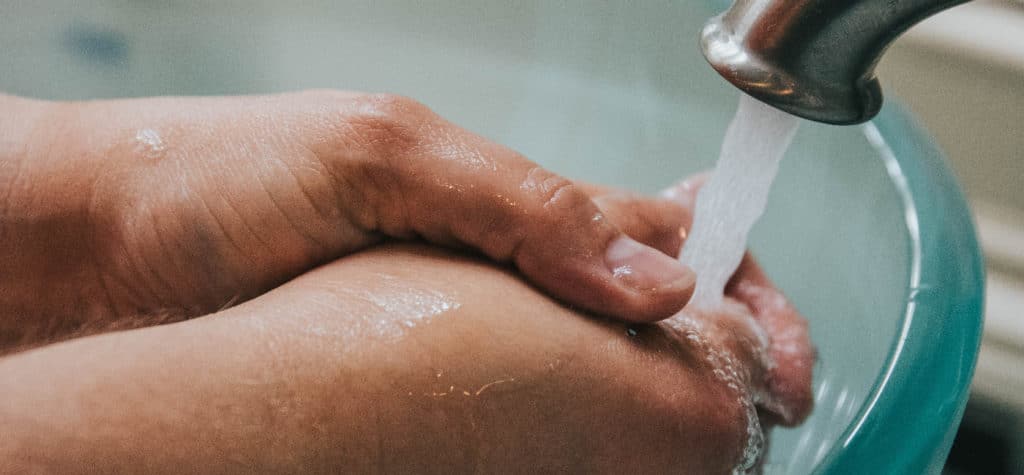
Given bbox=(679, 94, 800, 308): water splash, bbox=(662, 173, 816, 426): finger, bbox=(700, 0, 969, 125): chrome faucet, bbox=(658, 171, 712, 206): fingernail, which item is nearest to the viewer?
bbox=(700, 0, 969, 125): chrome faucet

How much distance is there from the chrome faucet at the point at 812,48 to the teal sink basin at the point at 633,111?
5.6 inches

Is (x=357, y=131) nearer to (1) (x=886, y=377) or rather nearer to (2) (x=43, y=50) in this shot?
(1) (x=886, y=377)

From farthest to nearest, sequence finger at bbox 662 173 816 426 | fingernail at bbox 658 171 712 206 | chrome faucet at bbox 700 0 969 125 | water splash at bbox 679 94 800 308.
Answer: fingernail at bbox 658 171 712 206
finger at bbox 662 173 816 426
water splash at bbox 679 94 800 308
chrome faucet at bbox 700 0 969 125

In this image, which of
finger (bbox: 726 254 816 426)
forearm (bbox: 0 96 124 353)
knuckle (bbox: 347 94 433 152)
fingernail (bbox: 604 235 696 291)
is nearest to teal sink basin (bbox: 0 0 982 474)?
finger (bbox: 726 254 816 426)

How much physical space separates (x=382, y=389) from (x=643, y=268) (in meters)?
0.16

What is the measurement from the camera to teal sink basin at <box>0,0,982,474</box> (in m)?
0.51

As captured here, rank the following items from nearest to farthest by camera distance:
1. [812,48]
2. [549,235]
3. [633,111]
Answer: [812,48] → [549,235] → [633,111]

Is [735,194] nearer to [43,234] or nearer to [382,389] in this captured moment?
[382,389]

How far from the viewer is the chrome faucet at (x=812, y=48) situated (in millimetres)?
361

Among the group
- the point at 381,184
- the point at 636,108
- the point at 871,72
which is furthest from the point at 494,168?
the point at 636,108

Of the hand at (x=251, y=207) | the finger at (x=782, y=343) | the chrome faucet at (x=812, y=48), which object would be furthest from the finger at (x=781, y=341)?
the chrome faucet at (x=812, y=48)

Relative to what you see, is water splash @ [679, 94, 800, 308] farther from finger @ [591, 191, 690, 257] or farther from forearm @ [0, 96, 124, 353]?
forearm @ [0, 96, 124, 353]

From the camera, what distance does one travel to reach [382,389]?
1.36ft

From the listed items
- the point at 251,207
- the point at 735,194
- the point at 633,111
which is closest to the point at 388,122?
the point at 251,207
